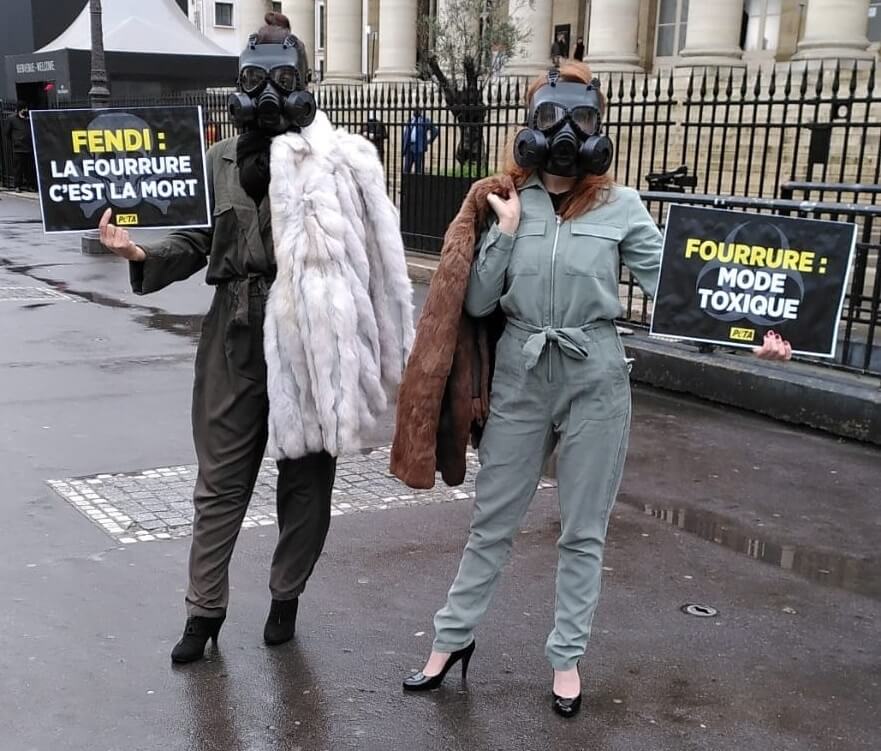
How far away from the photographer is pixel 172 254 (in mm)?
3783

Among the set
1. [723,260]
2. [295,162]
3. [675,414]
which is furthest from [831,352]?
[675,414]

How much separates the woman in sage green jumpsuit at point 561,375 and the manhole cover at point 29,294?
9.47 m

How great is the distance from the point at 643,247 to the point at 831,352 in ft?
3.18

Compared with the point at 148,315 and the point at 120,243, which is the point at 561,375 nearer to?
the point at 120,243

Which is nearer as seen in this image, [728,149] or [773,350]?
[773,350]

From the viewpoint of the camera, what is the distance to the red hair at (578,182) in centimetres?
337

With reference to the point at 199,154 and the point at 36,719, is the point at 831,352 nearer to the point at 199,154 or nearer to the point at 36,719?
the point at 199,154

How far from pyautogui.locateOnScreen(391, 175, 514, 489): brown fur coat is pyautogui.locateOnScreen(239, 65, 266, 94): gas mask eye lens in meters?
0.80

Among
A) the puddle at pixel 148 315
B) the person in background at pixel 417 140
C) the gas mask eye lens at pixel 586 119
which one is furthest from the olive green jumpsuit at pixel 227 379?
the person in background at pixel 417 140

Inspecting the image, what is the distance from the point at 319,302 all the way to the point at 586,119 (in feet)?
3.41

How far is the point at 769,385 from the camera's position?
24.4ft

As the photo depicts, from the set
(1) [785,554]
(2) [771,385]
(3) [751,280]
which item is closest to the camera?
(3) [751,280]

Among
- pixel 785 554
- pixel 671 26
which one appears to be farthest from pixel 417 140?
pixel 671 26

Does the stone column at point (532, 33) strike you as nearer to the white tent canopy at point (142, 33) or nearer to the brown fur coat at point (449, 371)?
the white tent canopy at point (142, 33)
